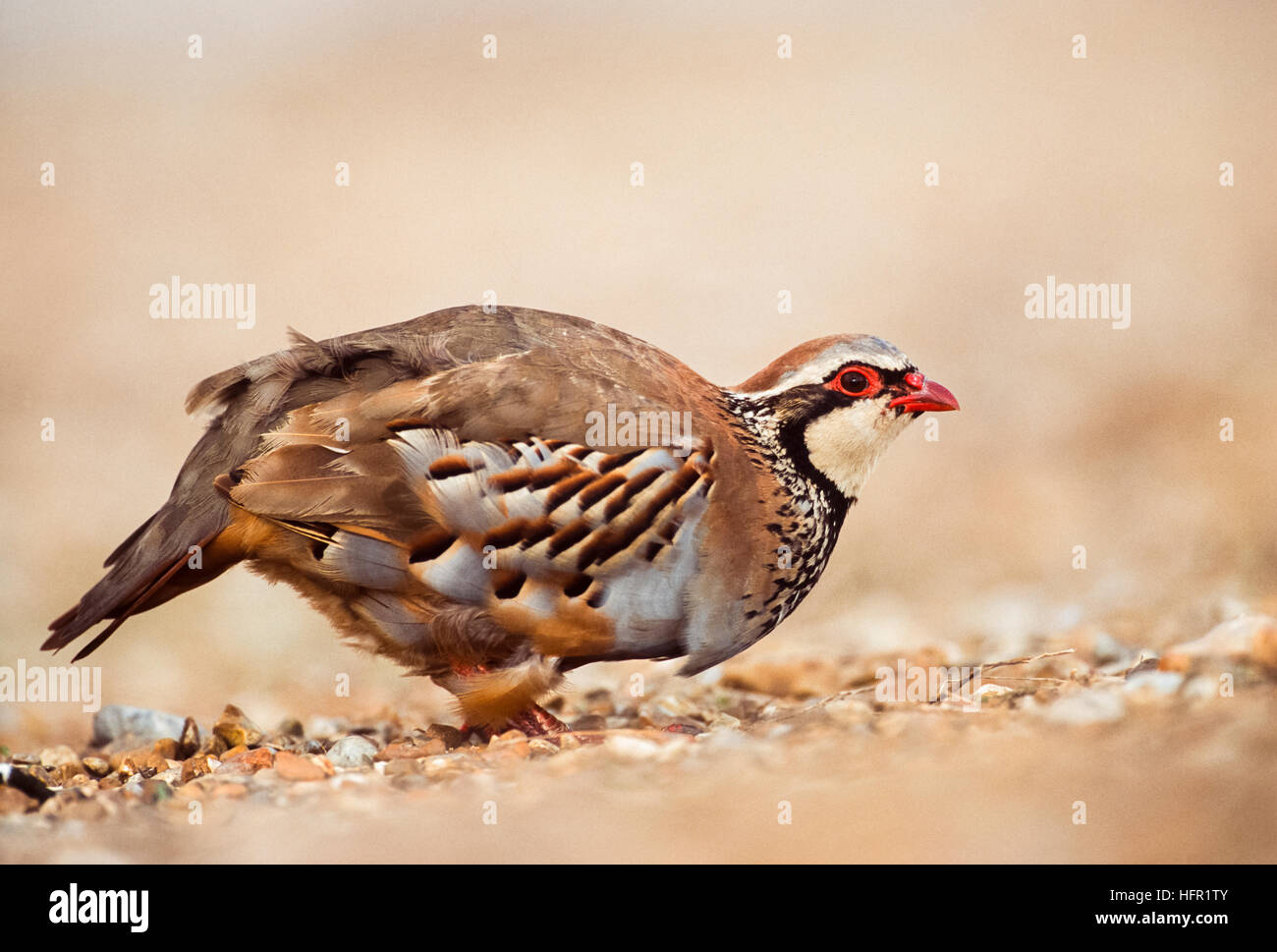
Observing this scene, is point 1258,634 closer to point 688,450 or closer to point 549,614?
point 688,450

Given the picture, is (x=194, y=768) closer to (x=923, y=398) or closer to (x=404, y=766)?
(x=404, y=766)

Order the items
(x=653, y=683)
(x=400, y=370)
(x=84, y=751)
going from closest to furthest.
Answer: (x=400, y=370) → (x=84, y=751) → (x=653, y=683)

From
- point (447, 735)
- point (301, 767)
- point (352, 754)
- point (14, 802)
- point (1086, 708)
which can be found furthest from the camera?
point (447, 735)

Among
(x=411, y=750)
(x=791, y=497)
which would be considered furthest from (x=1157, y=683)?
(x=411, y=750)

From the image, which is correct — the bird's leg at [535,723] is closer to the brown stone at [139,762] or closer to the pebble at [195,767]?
the pebble at [195,767]

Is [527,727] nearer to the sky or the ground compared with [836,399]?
nearer to the ground

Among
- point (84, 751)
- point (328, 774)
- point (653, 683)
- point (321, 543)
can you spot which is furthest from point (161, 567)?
point (653, 683)
